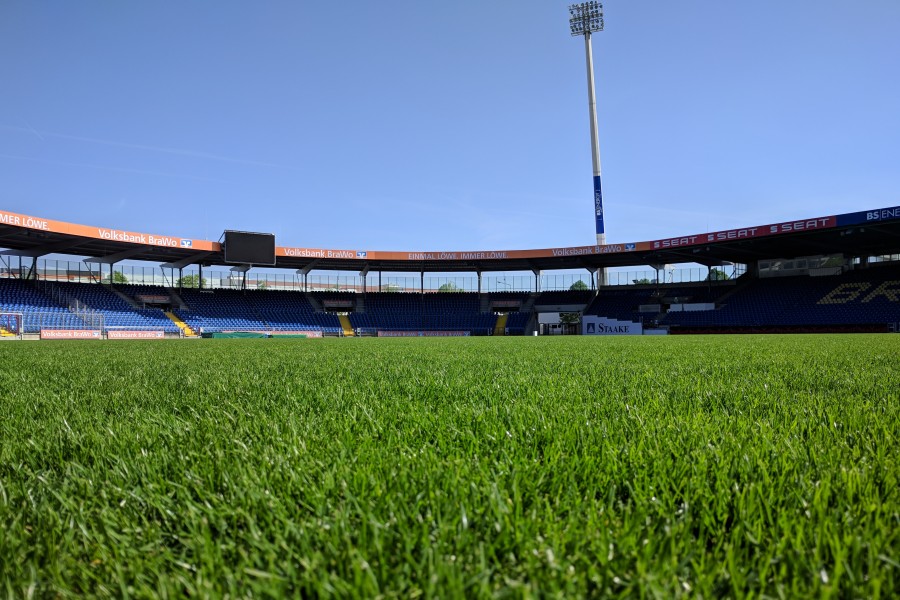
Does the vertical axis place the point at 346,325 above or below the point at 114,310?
below

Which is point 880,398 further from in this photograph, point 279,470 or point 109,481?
point 109,481

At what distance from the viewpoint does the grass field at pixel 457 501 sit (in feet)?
2.57

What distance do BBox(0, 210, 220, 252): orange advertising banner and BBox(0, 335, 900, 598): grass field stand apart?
32.4 metres

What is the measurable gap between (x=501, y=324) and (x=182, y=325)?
2669 cm

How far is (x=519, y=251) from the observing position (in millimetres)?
40375

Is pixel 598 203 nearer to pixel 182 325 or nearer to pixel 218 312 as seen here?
pixel 218 312

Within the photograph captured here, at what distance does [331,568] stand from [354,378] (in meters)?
3.28

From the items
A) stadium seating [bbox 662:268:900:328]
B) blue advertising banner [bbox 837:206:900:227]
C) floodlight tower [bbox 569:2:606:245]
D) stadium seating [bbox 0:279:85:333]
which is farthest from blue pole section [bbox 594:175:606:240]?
stadium seating [bbox 0:279:85:333]

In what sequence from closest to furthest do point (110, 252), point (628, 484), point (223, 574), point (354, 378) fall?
point (223, 574) < point (628, 484) < point (354, 378) < point (110, 252)

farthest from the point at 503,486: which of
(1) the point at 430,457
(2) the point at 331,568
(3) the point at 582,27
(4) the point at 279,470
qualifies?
(3) the point at 582,27

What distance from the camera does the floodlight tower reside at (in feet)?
144

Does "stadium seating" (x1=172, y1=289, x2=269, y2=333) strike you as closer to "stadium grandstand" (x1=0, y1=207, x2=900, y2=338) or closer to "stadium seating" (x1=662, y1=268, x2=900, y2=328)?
"stadium grandstand" (x1=0, y1=207, x2=900, y2=338)

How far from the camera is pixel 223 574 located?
0.82m

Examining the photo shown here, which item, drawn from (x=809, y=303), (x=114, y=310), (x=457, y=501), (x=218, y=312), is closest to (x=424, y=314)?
(x=218, y=312)
